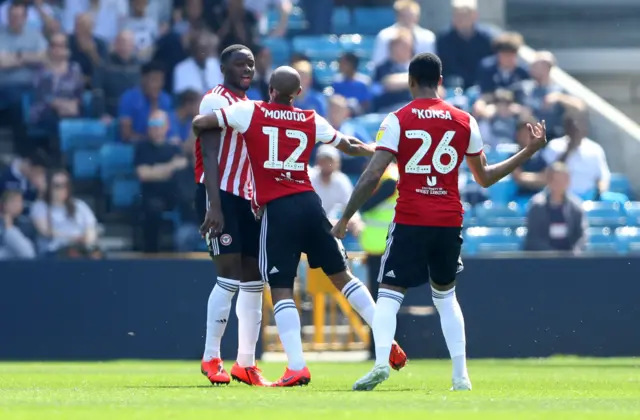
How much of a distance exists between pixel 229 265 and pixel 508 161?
2.15m

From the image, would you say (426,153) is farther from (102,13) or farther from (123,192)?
(102,13)

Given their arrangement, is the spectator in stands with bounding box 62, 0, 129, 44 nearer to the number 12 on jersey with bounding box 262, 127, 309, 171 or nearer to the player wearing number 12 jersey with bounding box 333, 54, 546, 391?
the number 12 on jersey with bounding box 262, 127, 309, 171

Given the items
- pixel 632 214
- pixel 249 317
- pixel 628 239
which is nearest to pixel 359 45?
pixel 632 214

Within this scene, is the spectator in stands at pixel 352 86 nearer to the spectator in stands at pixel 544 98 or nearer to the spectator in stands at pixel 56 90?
the spectator in stands at pixel 544 98

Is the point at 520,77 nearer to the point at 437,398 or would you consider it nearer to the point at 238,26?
the point at 238,26

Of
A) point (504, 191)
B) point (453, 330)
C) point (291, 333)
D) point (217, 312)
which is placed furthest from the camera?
point (504, 191)

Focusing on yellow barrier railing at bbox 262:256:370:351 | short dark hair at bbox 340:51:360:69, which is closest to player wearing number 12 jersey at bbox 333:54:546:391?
yellow barrier railing at bbox 262:256:370:351

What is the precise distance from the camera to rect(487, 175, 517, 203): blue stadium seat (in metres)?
19.0

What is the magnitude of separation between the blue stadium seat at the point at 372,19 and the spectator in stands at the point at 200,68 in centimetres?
343

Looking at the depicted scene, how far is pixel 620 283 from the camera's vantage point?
51.5ft

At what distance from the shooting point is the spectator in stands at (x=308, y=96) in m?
18.7

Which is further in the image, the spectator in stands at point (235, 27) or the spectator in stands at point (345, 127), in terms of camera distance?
the spectator in stands at point (235, 27)

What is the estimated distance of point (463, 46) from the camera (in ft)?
67.2

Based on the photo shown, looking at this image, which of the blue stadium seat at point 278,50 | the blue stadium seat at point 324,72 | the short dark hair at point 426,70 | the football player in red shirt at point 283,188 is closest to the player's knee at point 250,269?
the football player in red shirt at point 283,188
